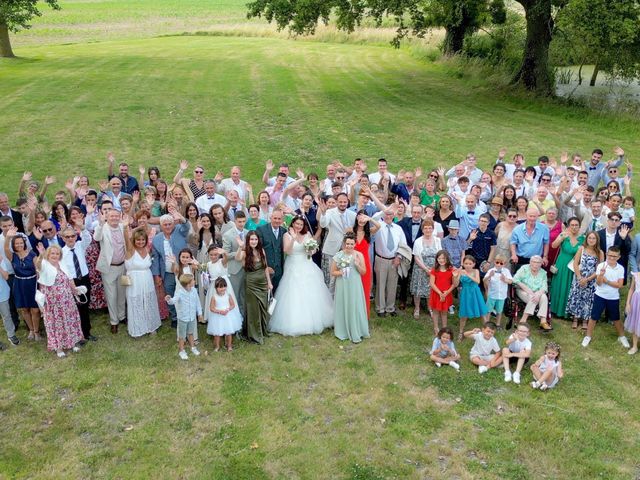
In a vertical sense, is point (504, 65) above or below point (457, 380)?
above

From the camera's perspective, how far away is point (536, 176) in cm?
1271

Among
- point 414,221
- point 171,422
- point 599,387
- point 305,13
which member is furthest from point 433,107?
point 171,422

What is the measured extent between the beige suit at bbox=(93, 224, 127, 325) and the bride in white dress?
2.36 m

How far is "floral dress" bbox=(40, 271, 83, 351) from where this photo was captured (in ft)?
27.6

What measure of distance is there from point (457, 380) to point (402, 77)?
24826 mm

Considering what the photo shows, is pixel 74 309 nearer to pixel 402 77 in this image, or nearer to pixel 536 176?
pixel 536 176

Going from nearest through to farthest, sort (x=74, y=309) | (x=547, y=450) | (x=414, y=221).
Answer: (x=547, y=450) → (x=74, y=309) → (x=414, y=221)

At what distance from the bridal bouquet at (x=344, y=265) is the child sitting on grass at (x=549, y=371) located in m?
2.95

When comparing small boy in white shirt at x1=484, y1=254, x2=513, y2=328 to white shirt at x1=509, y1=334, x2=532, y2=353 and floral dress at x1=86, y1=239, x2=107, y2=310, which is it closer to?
white shirt at x1=509, y1=334, x2=532, y2=353

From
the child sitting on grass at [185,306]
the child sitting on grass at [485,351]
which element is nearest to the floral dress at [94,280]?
the child sitting on grass at [185,306]

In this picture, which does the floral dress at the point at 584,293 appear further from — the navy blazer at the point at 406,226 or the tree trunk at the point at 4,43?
the tree trunk at the point at 4,43

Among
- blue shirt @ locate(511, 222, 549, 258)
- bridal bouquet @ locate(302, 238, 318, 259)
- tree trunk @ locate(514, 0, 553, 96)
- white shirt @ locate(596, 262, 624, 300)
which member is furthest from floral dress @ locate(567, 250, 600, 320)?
tree trunk @ locate(514, 0, 553, 96)

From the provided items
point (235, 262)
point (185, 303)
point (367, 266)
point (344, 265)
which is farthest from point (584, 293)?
point (185, 303)

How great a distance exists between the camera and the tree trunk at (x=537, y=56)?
24.2 meters
